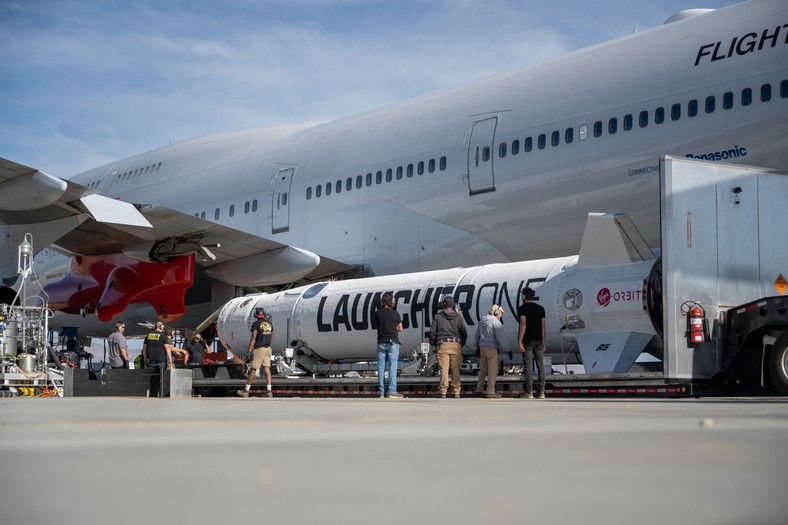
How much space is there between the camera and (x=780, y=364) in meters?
10.5

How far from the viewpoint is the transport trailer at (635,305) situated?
444 inches

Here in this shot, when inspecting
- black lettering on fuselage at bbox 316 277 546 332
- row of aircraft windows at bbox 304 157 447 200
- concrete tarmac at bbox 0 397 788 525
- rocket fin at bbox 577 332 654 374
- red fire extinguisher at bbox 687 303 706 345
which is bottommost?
concrete tarmac at bbox 0 397 788 525

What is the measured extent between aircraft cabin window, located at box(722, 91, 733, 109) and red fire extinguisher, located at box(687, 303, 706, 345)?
165 inches

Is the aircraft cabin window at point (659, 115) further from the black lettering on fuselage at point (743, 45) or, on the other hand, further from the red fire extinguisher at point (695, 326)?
the red fire extinguisher at point (695, 326)

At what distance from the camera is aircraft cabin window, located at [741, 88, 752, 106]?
45.4 feet

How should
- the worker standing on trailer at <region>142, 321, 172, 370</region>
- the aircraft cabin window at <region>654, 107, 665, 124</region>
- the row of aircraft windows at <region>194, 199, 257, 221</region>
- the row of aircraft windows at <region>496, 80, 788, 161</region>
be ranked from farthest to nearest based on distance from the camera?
1. the row of aircraft windows at <region>194, 199, 257, 221</region>
2. the worker standing on trailer at <region>142, 321, 172, 370</region>
3. the aircraft cabin window at <region>654, 107, 665, 124</region>
4. the row of aircraft windows at <region>496, 80, 788, 161</region>

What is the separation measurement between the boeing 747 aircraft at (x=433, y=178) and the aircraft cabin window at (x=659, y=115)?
20 millimetres

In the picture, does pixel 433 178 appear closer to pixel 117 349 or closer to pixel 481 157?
pixel 481 157

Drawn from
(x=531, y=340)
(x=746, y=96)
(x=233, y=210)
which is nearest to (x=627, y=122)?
(x=746, y=96)

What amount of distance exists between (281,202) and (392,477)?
20.1 metres

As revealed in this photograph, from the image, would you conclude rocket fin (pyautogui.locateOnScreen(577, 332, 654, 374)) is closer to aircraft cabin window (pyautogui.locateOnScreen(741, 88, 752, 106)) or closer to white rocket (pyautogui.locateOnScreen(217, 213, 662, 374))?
white rocket (pyautogui.locateOnScreen(217, 213, 662, 374))

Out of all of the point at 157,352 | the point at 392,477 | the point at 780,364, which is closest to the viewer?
the point at 392,477

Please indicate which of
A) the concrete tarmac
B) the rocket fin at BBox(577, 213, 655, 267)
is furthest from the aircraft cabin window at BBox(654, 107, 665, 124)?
the concrete tarmac

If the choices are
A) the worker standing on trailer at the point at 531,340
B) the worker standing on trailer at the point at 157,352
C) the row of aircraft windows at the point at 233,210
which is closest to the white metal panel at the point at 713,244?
the worker standing on trailer at the point at 531,340
